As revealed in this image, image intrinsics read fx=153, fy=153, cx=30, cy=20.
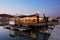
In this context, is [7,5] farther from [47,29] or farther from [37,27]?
[47,29]

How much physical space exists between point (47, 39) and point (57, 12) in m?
0.48

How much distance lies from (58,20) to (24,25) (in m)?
0.58

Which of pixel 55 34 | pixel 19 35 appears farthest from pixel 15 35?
pixel 55 34

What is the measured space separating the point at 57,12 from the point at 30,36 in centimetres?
60

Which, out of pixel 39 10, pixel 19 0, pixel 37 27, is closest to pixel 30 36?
pixel 37 27

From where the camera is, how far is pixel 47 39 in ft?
8.30

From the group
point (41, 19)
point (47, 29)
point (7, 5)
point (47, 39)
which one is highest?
point (7, 5)

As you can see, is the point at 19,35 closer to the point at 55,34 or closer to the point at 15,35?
the point at 15,35

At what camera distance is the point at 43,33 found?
2.54m

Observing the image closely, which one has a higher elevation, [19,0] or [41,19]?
[19,0]

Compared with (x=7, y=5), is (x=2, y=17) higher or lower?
lower

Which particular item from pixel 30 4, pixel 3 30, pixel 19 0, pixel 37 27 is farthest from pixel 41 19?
pixel 3 30

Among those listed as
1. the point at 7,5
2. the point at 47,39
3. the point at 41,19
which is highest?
the point at 7,5

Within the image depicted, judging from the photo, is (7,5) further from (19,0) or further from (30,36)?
(30,36)
